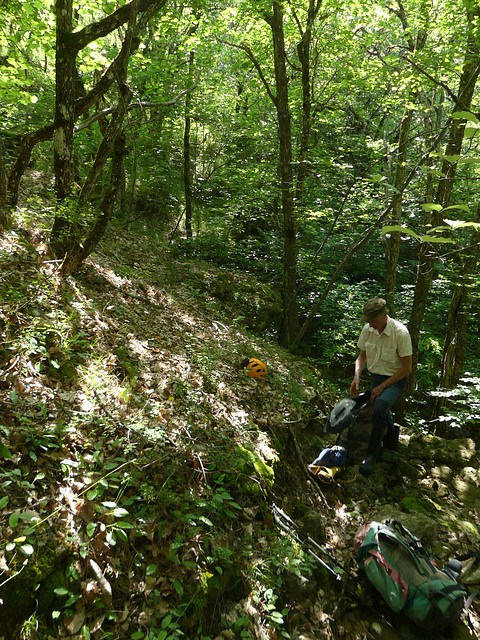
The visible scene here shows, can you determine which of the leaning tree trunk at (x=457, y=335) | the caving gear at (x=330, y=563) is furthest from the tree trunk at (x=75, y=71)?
the leaning tree trunk at (x=457, y=335)

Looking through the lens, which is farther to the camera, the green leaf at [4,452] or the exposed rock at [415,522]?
the exposed rock at [415,522]

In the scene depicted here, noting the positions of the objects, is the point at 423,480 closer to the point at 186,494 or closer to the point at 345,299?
the point at 186,494

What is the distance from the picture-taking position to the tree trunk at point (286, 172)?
8055mm

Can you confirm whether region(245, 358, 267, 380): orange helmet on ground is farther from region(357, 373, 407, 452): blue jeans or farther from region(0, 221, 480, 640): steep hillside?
region(357, 373, 407, 452): blue jeans

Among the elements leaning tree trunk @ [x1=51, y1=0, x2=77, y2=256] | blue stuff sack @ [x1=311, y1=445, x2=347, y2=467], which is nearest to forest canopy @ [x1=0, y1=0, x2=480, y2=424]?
leaning tree trunk @ [x1=51, y1=0, x2=77, y2=256]

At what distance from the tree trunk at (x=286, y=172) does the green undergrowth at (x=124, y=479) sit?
4418 millimetres

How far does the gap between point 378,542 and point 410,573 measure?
1.13ft

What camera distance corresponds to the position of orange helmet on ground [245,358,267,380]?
574cm

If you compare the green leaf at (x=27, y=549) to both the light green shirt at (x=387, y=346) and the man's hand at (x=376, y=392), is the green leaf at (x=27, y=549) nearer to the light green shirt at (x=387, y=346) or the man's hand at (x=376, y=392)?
the man's hand at (x=376, y=392)

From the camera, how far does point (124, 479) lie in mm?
2832

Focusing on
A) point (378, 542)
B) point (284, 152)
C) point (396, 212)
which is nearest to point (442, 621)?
point (378, 542)

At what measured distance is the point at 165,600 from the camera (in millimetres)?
2482

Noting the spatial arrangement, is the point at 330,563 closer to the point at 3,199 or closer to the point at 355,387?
the point at 355,387

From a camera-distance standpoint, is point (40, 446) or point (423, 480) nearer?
point (40, 446)
